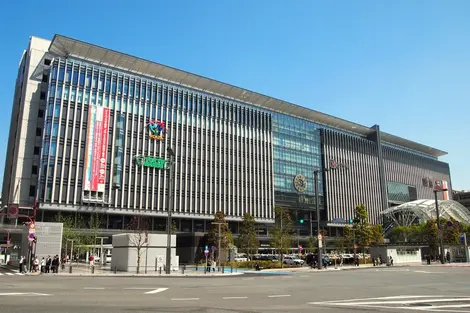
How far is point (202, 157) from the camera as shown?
86.2 m

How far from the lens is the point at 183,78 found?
8862 centimetres

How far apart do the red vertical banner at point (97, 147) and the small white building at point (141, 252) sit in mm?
30536

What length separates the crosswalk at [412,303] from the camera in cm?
1287

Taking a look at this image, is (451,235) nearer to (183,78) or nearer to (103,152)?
(183,78)

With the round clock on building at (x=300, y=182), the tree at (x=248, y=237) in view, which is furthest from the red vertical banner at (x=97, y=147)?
the round clock on building at (x=300, y=182)

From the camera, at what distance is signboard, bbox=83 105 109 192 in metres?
70.8

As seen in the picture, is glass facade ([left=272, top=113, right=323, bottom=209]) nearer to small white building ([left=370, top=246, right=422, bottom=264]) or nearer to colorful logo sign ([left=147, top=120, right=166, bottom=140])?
colorful logo sign ([left=147, top=120, right=166, bottom=140])

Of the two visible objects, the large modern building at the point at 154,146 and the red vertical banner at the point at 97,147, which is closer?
the large modern building at the point at 154,146

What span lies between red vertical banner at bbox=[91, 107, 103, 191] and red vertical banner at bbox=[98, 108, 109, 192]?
40 cm

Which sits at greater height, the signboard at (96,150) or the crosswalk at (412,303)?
the signboard at (96,150)

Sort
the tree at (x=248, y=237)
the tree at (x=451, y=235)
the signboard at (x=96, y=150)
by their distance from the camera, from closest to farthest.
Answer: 1. the tree at (x=248, y=237)
2. the signboard at (x=96, y=150)
3. the tree at (x=451, y=235)

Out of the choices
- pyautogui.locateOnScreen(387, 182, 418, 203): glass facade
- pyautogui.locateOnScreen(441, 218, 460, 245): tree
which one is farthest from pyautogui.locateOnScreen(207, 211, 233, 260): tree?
pyautogui.locateOnScreen(387, 182, 418, 203): glass facade

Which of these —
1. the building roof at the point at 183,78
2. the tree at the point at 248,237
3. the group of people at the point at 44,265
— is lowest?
the group of people at the point at 44,265

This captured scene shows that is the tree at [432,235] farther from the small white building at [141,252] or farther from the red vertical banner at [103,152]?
the red vertical banner at [103,152]
